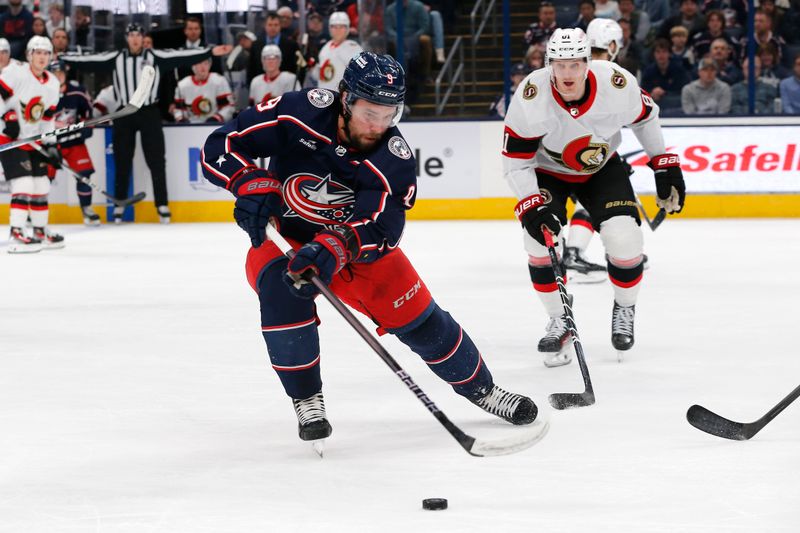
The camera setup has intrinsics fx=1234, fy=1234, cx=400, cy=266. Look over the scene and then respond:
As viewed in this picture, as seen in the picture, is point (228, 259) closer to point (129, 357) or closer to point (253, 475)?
point (129, 357)

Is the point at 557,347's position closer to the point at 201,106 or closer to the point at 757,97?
the point at 757,97

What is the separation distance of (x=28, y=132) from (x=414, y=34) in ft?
10.1

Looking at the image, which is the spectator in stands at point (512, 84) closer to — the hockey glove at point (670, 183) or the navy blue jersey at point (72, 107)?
the navy blue jersey at point (72, 107)

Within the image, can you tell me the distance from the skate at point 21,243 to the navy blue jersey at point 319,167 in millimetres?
4704

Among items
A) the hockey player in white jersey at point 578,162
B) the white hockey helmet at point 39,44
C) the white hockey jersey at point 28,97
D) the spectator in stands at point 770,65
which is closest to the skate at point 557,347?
the hockey player in white jersey at point 578,162

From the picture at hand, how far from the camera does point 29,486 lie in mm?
2541

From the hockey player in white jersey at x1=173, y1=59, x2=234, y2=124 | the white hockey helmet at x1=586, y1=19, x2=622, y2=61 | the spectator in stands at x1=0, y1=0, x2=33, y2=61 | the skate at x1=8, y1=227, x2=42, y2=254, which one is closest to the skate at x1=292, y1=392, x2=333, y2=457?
the white hockey helmet at x1=586, y1=19, x2=622, y2=61

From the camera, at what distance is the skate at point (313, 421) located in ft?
Result: 8.98

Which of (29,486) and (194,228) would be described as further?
(194,228)

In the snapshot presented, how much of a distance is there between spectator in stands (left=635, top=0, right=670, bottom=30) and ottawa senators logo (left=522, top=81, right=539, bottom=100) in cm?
555

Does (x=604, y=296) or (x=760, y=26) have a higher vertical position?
(x=760, y=26)

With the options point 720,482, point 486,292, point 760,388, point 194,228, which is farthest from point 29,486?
point 194,228

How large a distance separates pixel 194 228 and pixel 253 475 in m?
6.11

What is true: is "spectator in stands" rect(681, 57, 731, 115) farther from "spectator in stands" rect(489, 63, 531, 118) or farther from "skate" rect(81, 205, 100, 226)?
"skate" rect(81, 205, 100, 226)
